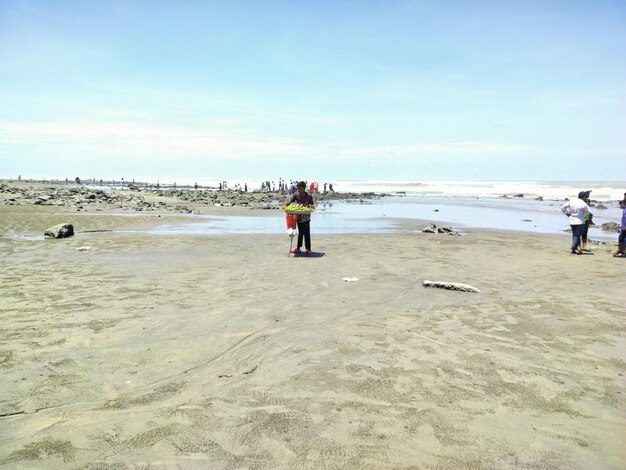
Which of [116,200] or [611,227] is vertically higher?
[116,200]

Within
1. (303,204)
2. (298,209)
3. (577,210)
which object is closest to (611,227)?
(577,210)

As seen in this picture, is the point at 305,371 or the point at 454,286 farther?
the point at 454,286

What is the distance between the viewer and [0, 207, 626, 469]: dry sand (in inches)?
131

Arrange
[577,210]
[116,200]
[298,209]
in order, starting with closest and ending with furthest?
Result: 1. [298,209]
2. [577,210]
3. [116,200]

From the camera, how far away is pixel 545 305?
7594 millimetres

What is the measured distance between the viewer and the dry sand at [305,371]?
131 inches

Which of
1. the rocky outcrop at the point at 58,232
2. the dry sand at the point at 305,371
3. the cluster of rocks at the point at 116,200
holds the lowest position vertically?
the dry sand at the point at 305,371

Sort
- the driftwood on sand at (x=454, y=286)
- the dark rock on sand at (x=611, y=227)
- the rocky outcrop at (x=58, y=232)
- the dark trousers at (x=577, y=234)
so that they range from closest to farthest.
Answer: the driftwood on sand at (x=454, y=286)
the dark trousers at (x=577, y=234)
the rocky outcrop at (x=58, y=232)
the dark rock on sand at (x=611, y=227)

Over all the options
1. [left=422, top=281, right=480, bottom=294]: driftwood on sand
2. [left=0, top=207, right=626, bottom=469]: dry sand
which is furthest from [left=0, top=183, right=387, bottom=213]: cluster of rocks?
[left=422, top=281, right=480, bottom=294]: driftwood on sand

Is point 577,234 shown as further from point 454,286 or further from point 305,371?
point 305,371

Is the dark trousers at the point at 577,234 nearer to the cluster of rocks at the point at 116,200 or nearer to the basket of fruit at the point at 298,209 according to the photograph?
the basket of fruit at the point at 298,209

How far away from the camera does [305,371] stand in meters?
4.68

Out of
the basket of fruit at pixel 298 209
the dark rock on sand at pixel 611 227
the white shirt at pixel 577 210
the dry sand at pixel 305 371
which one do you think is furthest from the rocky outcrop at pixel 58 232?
the dark rock on sand at pixel 611 227

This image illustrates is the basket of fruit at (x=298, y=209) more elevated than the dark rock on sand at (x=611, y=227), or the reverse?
the basket of fruit at (x=298, y=209)
